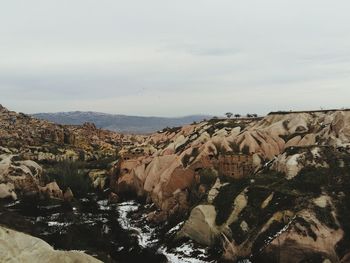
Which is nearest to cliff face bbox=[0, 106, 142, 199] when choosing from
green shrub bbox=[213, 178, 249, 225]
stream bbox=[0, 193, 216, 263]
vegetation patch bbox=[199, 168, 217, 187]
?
stream bbox=[0, 193, 216, 263]

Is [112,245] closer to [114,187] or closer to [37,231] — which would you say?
[37,231]

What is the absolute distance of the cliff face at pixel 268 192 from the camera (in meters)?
47.2

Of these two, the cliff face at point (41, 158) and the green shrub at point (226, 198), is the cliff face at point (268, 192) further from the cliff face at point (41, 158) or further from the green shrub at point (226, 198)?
the cliff face at point (41, 158)

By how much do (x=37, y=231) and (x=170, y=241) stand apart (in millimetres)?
20388

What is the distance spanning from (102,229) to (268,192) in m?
26.1

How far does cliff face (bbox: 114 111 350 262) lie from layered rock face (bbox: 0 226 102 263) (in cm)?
2592

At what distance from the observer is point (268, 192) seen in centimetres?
5628

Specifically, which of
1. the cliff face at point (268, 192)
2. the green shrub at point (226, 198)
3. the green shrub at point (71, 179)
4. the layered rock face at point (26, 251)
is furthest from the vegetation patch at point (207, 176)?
the layered rock face at point (26, 251)

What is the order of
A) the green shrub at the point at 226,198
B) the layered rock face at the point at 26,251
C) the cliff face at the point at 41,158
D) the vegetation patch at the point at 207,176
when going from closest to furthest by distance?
1. the layered rock face at the point at 26,251
2. the green shrub at the point at 226,198
3. the vegetation patch at the point at 207,176
4. the cliff face at the point at 41,158

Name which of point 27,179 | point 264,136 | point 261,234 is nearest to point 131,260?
point 261,234

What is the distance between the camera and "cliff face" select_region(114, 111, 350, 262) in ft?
155

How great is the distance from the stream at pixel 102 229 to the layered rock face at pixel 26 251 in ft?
42.8

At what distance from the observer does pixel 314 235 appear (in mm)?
46250

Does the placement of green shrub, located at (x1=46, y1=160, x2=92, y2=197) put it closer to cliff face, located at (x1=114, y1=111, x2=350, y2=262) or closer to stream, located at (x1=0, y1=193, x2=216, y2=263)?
stream, located at (x1=0, y1=193, x2=216, y2=263)
